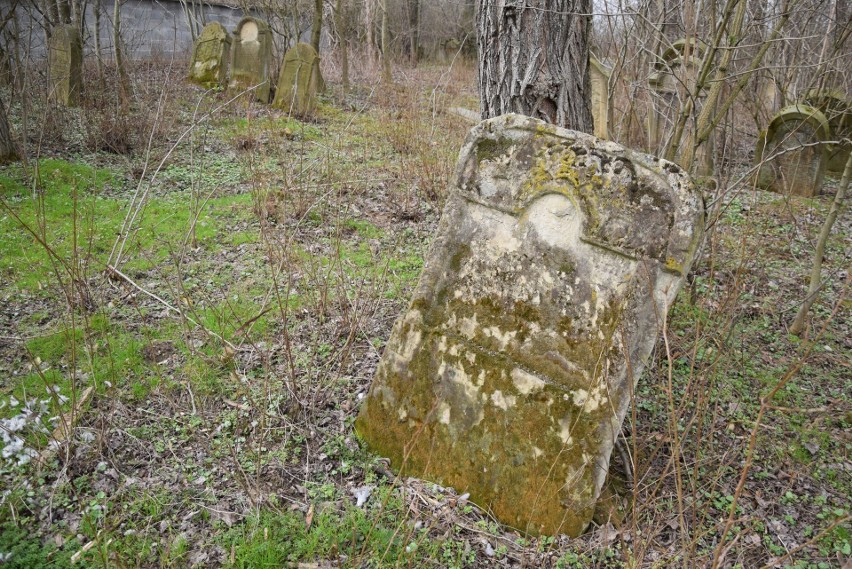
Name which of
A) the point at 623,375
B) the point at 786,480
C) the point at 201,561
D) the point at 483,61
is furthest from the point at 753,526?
the point at 483,61

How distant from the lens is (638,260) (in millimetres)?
2531

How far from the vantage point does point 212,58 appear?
11.4 m

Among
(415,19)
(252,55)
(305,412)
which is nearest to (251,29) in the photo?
(252,55)

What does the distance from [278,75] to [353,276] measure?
802 centimetres

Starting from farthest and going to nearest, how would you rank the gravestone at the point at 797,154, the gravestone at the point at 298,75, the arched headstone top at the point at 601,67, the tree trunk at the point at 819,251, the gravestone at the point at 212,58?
1. the gravestone at the point at 212,58
2. the gravestone at the point at 298,75
3. the arched headstone top at the point at 601,67
4. the gravestone at the point at 797,154
5. the tree trunk at the point at 819,251

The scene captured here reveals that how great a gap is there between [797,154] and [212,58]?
33.0 feet

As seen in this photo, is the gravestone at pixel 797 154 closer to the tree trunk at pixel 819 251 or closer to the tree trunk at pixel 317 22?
the tree trunk at pixel 819 251

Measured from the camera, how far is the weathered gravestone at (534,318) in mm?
2531

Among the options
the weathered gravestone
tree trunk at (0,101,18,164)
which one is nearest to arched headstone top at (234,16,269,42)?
tree trunk at (0,101,18,164)

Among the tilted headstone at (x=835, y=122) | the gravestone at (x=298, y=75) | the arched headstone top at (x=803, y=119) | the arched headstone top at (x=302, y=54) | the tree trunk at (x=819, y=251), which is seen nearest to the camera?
the tree trunk at (x=819, y=251)

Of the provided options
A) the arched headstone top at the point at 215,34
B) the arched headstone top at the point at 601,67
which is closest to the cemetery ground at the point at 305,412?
the arched headstone top at the point at 601,67

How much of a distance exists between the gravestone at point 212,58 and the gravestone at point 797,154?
30.6 feet

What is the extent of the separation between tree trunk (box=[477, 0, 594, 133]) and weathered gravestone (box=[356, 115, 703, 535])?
114 centimetres

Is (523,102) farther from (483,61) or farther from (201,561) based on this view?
(201,561)
